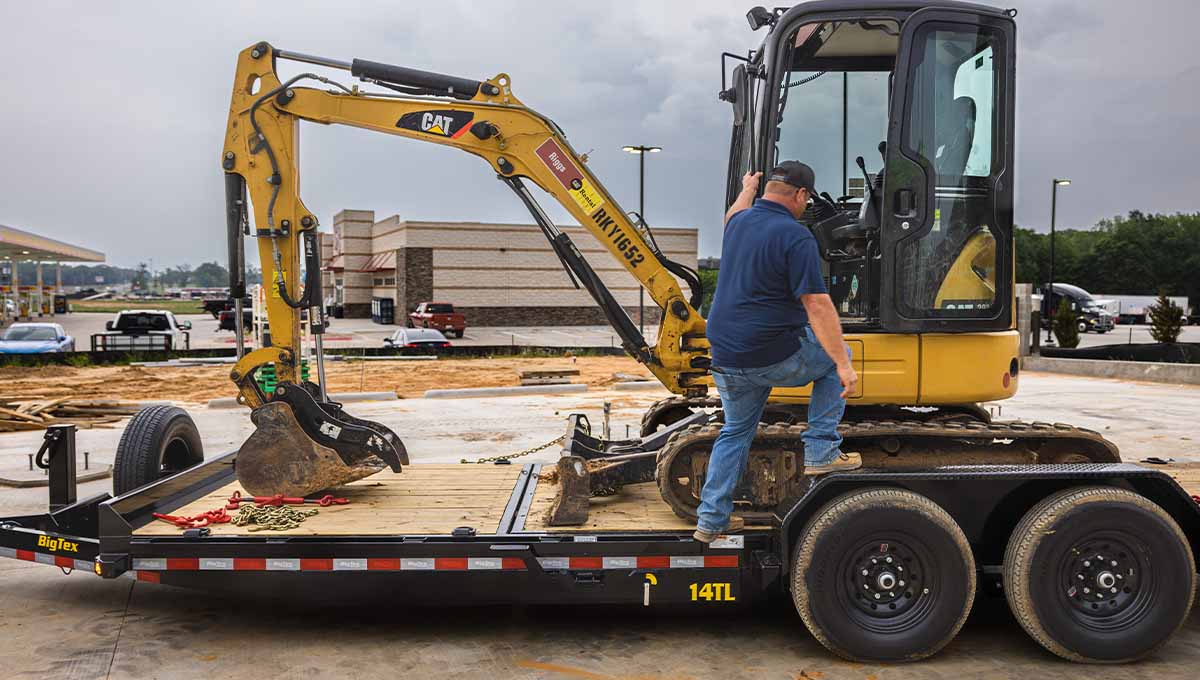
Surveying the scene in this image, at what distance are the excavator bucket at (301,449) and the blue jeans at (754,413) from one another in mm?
2478

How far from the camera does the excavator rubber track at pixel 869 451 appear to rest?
Result: 552 centimetres

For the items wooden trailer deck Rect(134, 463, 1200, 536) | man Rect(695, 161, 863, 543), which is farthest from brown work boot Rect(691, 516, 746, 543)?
wooden trailer deck Rect(134, 463, 1200, 536)

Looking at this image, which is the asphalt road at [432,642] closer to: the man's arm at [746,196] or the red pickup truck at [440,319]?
the man's arm at [746,196]

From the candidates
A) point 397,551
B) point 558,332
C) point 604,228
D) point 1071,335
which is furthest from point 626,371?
point 558,332

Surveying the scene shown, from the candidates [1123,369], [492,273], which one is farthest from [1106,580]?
[492,273]

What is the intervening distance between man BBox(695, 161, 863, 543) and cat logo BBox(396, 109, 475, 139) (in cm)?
238

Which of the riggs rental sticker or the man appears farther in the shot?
the riggs rental sticker

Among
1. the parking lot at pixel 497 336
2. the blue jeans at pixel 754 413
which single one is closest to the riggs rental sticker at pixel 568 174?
the blue jeans at pixel 754 413

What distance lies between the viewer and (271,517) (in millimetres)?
5797

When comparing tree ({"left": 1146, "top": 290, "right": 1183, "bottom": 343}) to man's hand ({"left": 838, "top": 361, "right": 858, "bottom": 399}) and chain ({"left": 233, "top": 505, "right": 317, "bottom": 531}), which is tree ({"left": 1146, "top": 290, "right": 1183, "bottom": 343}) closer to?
man's hand ({"left": 838, "top": 361, "right": 858, "bottom": 399})

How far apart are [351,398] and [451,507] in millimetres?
12417

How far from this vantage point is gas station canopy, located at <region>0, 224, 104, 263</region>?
52.6 m

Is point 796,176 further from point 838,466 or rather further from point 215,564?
point 215,564

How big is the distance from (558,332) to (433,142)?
41793 mm
